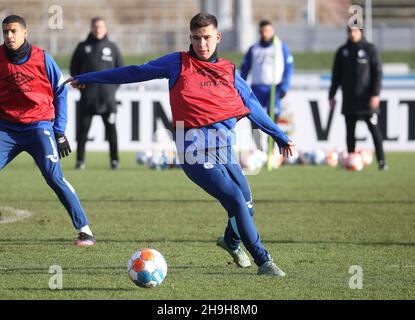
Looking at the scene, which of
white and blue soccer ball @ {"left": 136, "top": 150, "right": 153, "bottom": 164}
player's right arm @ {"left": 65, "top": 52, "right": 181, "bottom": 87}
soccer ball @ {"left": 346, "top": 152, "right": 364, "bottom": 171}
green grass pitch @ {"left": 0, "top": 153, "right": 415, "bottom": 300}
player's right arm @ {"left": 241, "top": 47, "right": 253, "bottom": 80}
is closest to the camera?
green grass pitch @ {"left": 0, "top": 153, "right": 415, "bottom": 300}

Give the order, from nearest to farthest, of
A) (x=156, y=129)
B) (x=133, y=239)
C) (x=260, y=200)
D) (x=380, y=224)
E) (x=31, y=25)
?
(x=133, y=239)
(x=380, y=224)
(x=260, y=200)
(x=156, y=129)
(x=31, y=25)

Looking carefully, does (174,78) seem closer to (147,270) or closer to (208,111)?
(208,111)

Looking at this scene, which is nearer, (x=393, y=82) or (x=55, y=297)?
(x=55, y=297)

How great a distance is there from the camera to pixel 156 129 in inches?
854

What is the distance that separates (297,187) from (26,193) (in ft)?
13.1

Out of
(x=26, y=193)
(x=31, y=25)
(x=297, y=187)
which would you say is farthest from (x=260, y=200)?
(x=31, y=25)

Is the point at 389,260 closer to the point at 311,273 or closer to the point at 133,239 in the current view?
the point at 311,273

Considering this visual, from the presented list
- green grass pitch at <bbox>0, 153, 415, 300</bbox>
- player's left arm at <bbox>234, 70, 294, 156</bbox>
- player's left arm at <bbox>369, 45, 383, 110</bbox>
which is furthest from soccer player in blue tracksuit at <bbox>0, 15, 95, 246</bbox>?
player's left arm at <bbox>369, 45, 383, 110</bbox>

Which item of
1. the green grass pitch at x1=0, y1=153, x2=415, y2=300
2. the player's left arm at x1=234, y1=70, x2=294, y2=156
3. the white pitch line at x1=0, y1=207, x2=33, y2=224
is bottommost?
the green grass pitch at x1=0, y1=153, x2=415, y2=300

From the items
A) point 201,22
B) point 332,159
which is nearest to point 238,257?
point 201,22

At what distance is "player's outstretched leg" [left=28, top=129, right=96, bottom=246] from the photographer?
9.33 meters

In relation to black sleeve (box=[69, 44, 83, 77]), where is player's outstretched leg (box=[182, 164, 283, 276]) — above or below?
below

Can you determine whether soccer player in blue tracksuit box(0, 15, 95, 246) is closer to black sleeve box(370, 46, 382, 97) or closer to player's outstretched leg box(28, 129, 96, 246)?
player's outstretched leg box(28, 129, 96, 246)

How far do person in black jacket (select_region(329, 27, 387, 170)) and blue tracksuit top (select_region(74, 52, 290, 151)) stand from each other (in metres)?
9.61
